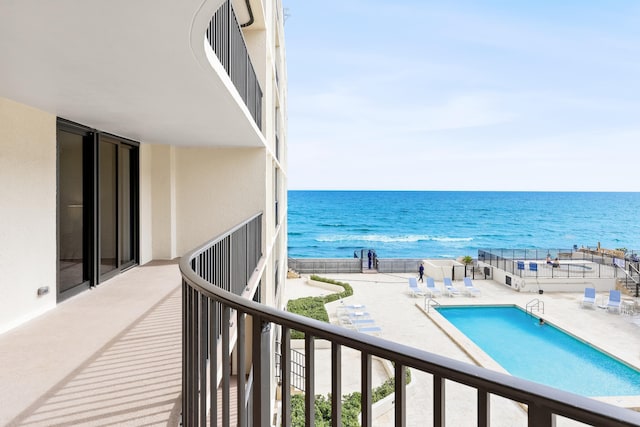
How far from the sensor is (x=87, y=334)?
4.20m

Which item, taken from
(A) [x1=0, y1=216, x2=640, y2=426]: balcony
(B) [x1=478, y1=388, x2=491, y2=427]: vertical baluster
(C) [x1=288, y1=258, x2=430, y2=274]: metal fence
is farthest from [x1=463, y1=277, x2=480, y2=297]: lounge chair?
(B) [x1=478, y1=388, x2=491, y2=427]: vertical baluster

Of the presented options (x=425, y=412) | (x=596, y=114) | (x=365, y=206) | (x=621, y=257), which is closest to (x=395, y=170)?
(x=365, y=206)

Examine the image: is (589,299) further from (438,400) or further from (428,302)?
(438,400)

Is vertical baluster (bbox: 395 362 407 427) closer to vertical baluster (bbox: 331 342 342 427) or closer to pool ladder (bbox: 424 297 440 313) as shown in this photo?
vertical baluster (bbox: 331 342 342 427)

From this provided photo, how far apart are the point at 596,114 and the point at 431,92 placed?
32.6 metres

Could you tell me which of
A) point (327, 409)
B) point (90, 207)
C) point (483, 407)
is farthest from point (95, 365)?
point (327, 409)

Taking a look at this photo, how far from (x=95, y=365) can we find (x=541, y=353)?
1499 cm

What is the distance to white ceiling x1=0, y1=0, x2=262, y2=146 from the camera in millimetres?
2342

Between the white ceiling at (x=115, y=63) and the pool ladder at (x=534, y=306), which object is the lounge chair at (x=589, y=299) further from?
the white ceiling at (x=115, y=63)

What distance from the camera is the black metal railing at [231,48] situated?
3.79 meters

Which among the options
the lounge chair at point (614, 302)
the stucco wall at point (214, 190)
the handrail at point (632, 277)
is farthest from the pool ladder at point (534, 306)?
the stucco wall at point (214, 190)

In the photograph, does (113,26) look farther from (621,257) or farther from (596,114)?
(596,114)

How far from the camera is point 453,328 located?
1536 cm

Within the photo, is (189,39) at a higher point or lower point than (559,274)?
higher
